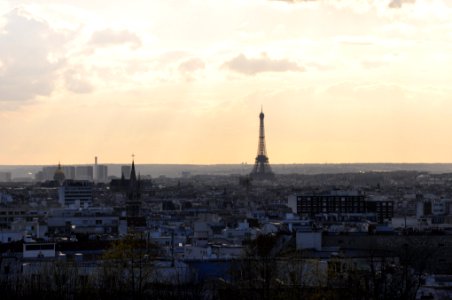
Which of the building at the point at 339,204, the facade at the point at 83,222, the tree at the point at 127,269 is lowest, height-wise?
the tree at the point at 127,269

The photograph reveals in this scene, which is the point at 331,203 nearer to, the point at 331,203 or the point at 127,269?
the point at 331,203

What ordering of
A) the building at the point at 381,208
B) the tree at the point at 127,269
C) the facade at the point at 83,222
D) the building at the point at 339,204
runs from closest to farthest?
the tree at the point at 127,269 < the facade at the point at 83,222 < the building at the point at 381,208 < the building at the point at 339,204

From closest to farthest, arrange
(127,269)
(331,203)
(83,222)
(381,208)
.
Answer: (127,269)
(83,222)
(381,208)
(331,203)

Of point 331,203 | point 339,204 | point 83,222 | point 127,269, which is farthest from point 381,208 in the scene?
point 127,269

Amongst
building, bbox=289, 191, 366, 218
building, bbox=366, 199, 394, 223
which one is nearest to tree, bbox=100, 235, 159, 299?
building, bbox=366, 199, 394, 223

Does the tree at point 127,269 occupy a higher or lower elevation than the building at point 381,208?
lower

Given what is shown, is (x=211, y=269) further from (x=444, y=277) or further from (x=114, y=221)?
(x=114, y=221)

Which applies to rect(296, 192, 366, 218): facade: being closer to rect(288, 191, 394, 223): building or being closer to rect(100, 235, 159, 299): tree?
rect(288, 191, 394, 223): building

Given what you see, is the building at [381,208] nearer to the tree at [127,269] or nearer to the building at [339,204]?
the building at [339,204]

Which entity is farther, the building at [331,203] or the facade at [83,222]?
the building at [331,203]

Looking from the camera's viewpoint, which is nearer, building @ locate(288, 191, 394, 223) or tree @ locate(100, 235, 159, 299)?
tree @ locate(100, 235, 159, 299)

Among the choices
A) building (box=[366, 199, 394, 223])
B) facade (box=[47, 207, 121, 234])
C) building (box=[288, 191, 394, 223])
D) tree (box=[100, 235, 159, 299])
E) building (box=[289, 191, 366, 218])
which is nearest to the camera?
tree (box=[100, 235, 159, 299])

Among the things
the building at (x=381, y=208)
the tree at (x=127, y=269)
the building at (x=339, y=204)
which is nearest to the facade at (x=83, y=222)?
the tree at (x=127, y=269)
